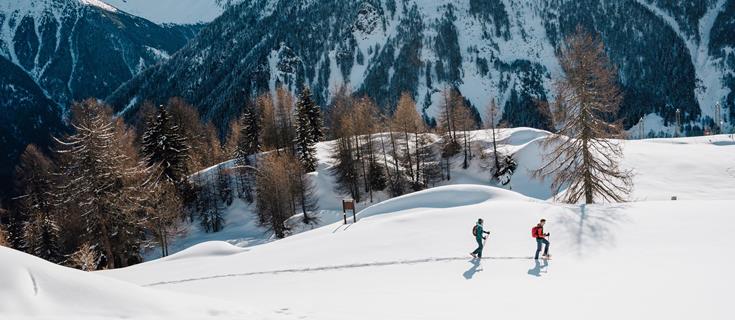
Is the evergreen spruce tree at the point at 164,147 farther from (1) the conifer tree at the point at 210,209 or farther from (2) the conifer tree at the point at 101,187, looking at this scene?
(2) the conifer tree at the point at 101,187

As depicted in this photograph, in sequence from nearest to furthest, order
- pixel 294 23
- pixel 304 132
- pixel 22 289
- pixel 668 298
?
pixel 22 289
pixel 668 298
pixel 304 132
pixel 294 23

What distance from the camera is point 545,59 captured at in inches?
5989

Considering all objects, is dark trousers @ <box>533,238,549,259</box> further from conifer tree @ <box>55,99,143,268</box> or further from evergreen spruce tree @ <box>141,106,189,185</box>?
evergreen spruce tree @ <box>141,106,189,185</box>

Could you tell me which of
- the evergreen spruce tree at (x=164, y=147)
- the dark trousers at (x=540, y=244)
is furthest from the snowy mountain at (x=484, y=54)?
the dark trousers at (x=540, y=244)

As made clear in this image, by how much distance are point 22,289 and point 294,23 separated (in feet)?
540

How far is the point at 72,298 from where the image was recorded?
8.16 metres

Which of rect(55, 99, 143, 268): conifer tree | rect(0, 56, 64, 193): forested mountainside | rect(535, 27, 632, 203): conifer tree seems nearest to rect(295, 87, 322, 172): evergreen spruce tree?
rect(55, 99, 143, 268): conifer tree

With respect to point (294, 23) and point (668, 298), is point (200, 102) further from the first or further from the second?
point (668, 298)

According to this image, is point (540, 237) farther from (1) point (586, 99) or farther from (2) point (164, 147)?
(2) point (164, 147)

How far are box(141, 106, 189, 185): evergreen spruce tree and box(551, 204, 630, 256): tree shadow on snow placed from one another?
137 ft

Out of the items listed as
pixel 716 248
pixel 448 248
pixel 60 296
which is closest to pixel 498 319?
pixel 448 248

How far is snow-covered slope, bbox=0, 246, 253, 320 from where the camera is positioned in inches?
296

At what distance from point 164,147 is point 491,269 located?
143ft

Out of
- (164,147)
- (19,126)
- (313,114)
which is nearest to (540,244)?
(164,147)
